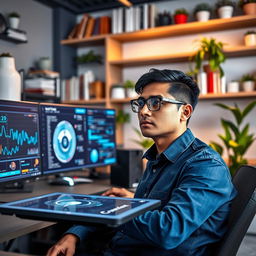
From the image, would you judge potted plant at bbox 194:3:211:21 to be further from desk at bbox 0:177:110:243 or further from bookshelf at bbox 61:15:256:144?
desk at bbox 0:177:110:243

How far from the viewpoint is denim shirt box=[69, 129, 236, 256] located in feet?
3.70

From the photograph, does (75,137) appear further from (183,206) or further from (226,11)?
(226,11)

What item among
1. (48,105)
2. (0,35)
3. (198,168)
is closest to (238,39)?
(0,35)

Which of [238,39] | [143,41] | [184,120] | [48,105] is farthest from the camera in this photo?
[143,41]

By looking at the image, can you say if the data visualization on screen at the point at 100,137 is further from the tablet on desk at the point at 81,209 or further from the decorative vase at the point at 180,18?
the decorative vase at the point at 180,18

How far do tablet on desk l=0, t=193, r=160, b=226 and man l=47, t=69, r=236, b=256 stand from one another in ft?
0.33

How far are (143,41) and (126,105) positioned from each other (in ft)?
2.74

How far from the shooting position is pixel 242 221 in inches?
45.4

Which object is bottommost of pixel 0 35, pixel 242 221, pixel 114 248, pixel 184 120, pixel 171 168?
pixel 114 248

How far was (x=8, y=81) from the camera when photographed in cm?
217

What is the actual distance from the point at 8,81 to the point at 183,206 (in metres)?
1.42

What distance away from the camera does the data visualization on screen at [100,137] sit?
2.44 meters

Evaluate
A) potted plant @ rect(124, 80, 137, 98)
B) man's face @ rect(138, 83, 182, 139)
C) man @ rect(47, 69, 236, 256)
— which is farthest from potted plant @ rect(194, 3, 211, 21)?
man's face @ rect(138, 83, 182, 139)

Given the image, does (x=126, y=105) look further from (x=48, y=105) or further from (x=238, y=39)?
(x=48, y=105)
